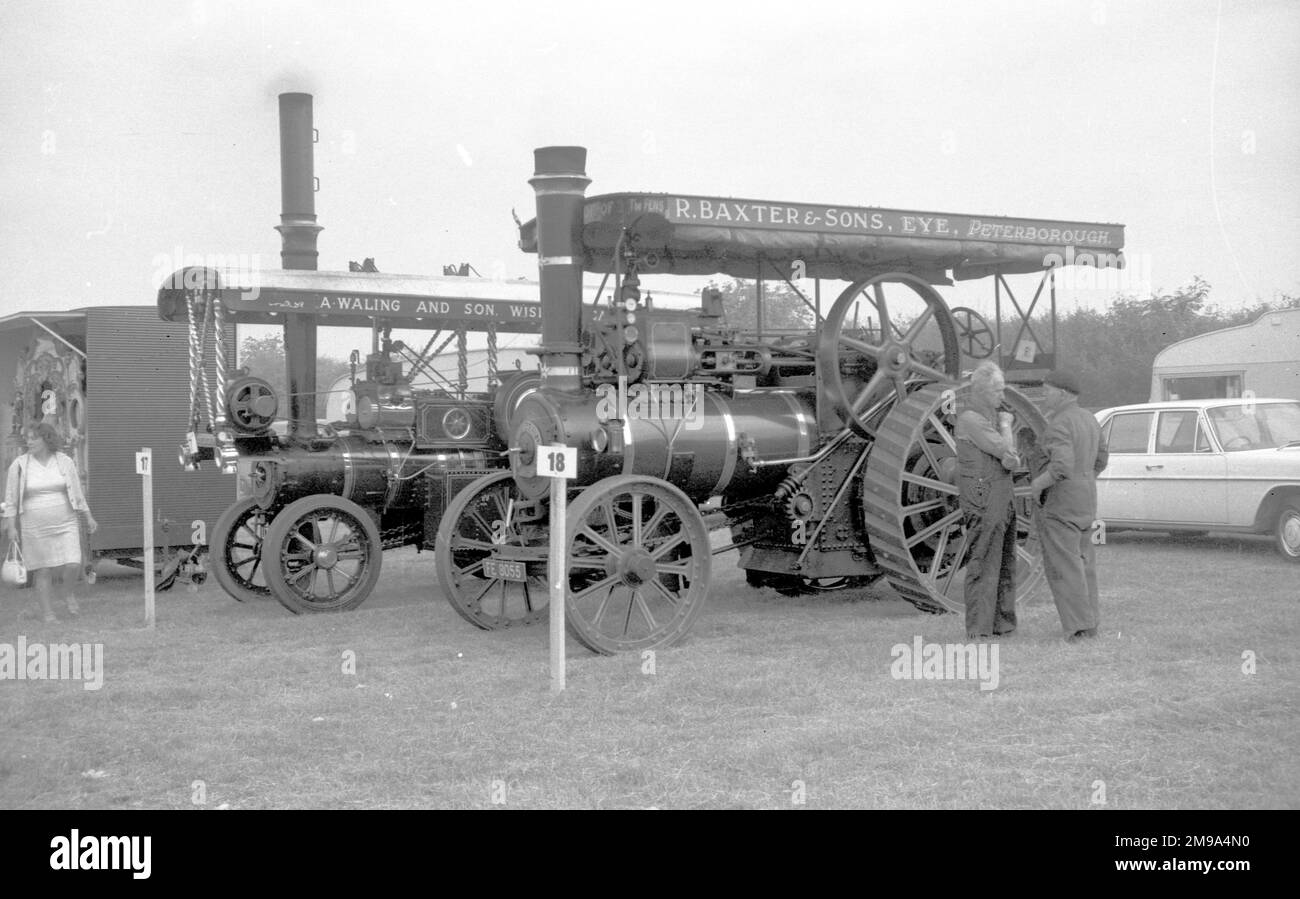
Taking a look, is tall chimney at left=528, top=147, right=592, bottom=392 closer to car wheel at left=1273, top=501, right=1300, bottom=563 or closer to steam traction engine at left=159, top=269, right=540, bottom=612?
steam traction engine at left=159, top=269, right=540, bottom=612

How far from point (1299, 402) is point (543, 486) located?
287 inches

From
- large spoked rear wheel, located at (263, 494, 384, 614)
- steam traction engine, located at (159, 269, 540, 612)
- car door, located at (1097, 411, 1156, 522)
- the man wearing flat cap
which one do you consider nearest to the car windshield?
car door, located at (1097, 411, 1156, 522)

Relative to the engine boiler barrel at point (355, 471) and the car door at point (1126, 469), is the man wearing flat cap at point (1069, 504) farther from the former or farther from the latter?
the car door at point (1126, 469)

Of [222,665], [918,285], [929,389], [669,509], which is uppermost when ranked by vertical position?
[918,285]

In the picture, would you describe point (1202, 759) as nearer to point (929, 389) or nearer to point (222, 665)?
point (929, 389)

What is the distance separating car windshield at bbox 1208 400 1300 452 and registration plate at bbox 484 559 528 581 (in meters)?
6.73

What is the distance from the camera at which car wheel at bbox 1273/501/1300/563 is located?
33.4ft

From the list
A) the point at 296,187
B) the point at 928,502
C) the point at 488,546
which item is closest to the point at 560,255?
the point at 488,546

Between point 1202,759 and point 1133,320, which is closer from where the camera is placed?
point 1202,759

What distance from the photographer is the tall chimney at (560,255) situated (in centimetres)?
721

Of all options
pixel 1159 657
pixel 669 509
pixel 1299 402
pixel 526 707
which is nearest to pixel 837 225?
pixel 669 509

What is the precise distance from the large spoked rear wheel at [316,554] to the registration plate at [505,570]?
1622 mm

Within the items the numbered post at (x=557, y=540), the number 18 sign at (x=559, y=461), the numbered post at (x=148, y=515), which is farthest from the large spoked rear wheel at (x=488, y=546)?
the numbered post at (x=148, y=515)

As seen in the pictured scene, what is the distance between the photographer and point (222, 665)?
698cm
